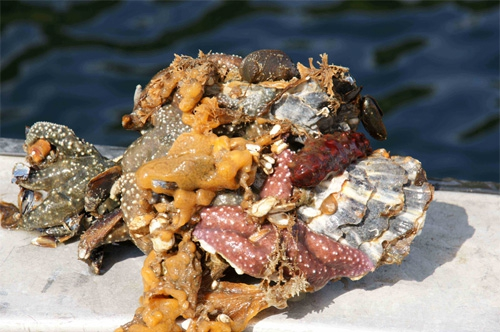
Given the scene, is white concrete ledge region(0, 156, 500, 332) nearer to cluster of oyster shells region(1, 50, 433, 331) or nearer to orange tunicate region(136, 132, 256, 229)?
cluster of oyster shells region(1, 50, 433, 331)

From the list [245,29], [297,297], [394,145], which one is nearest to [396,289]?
[297,297]

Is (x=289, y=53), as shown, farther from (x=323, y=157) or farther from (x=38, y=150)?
(x=323, y=157)

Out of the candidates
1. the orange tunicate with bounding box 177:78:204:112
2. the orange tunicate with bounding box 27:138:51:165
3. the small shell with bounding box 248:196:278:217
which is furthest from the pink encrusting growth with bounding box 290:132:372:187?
the orange tunicate with bounding box 27:138:51:165

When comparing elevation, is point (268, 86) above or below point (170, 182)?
above

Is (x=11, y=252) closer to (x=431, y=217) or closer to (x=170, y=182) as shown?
(x=170, y=182)

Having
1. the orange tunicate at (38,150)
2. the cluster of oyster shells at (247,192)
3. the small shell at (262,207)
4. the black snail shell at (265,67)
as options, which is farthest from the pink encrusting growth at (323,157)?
the orange tunicate at (38,150)

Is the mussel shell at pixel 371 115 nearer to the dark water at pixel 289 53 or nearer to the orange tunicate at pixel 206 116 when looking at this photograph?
the orange tunicate at pixel 206 116

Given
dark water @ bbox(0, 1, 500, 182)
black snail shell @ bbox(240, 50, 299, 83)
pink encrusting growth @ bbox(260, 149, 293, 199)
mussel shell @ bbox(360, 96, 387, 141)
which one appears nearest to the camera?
pink encrusting growth @ bbox(260, 149, 293, 199)
